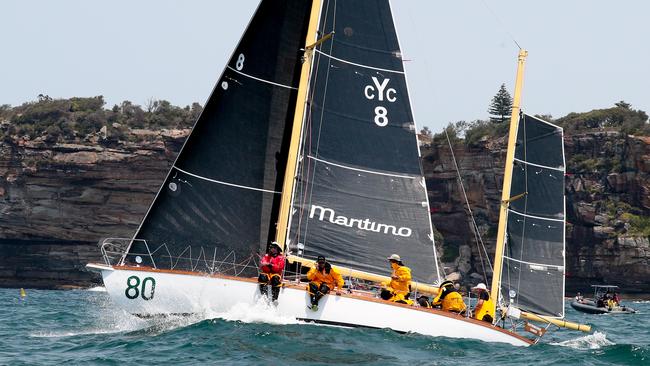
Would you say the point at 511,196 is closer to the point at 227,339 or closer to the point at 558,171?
the point at 558,171

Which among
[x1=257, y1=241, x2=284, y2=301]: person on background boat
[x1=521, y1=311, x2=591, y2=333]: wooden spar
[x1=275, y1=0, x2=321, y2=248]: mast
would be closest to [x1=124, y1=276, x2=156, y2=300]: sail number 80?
[x1=257, y1=241, x2=284, y2=301]: person on background boat

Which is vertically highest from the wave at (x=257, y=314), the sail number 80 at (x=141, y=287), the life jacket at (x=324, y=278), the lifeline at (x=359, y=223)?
the lifeline at (x=359, y=223)

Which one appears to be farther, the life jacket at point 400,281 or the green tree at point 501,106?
the green tree at point 501,106

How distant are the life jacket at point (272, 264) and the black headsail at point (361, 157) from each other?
3.72 ft

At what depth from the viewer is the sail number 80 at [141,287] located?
14859mm

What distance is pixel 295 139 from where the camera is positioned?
16.1 meters

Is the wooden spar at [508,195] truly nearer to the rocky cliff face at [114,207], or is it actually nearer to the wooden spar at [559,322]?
the wooden spar at [559,322]

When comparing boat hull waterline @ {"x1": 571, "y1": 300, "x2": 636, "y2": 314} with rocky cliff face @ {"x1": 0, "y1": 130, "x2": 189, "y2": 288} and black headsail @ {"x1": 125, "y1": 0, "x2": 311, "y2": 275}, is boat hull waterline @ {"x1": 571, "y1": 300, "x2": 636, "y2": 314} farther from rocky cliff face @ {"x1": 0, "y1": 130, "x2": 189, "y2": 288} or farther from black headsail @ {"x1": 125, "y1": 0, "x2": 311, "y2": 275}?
black headsail @ {"x1": 125, "y1": 0, "x2": 311, "y2": 275}

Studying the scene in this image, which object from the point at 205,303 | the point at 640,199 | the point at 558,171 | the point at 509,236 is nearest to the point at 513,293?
the point at 509,236

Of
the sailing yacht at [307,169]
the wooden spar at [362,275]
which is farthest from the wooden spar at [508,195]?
the wooden spar at [362,275]

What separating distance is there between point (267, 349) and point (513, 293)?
9540mm

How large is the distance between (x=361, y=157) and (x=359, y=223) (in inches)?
44.8

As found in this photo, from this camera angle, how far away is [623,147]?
196ft

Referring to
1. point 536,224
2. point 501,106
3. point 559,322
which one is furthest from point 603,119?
point 559,322
